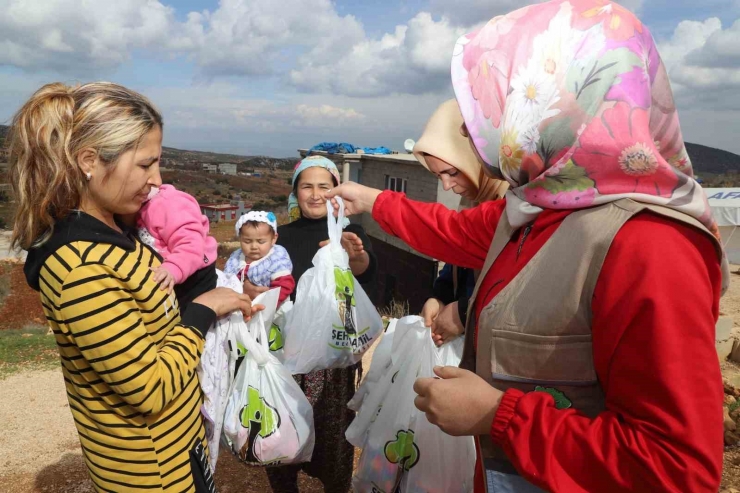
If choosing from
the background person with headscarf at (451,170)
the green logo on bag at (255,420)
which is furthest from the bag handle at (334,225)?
the green logo on bag at (255,420)

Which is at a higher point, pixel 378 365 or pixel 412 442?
pixel 378 365

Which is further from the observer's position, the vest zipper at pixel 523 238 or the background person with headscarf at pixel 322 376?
the background person with headscarf at pixel 322 376

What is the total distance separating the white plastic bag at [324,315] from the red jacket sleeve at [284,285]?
237 millimetres

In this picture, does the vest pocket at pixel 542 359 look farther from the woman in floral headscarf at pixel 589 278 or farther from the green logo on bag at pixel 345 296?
the green logo on bag at pixel 345 296

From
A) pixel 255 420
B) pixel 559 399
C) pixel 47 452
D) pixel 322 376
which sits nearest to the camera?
pixel 559 399

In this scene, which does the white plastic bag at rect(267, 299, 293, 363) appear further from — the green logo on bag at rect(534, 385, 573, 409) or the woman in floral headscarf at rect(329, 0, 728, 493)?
the green logo on bag at rect(534, 385, 573, 409)

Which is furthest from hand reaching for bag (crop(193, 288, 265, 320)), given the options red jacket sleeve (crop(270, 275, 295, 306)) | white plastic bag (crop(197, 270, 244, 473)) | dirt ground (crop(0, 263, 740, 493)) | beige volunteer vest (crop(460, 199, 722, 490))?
dirt ground (crop(0, 263, 740, 493))

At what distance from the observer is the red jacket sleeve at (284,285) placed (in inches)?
106

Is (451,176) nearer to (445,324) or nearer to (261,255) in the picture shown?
(445,324)

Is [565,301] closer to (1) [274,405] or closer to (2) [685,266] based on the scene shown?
(2) [685,266]

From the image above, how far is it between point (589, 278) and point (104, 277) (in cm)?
124

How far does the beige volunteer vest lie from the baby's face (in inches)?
75.6

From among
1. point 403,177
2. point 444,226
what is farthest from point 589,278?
point 403,177

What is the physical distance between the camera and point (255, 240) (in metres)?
2.88
